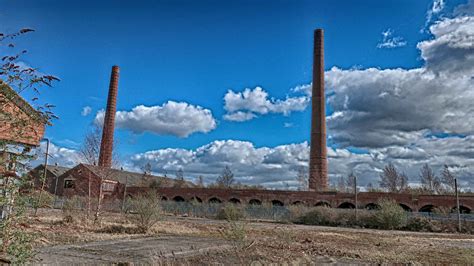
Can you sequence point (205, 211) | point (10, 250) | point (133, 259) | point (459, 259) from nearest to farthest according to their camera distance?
point (10, 250) < point (133, 259) < point (459, 259) < point (205, 211)

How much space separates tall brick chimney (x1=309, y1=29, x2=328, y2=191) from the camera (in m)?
45.3

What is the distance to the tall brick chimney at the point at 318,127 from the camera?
45.3 metres

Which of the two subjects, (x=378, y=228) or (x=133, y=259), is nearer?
(x=133, y=259)

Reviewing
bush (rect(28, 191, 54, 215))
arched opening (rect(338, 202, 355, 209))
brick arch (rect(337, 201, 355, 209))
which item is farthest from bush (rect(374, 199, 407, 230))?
bush (rect(28, 191, 54, 215))

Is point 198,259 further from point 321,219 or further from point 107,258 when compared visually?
point 321,219

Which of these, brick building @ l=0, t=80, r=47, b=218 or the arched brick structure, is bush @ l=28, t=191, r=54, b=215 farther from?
the arched brick structure

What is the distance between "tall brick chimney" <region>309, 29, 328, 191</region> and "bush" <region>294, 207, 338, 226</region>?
34.9ft

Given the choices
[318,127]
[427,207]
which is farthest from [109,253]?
[318,127]

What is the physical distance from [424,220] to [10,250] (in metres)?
31.5

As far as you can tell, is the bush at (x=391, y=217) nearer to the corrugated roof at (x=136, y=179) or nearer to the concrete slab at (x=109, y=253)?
the concrete slab at (x=109, y=253)

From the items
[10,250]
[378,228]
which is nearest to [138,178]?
[378,228]

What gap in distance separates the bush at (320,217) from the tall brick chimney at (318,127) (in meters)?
10.6

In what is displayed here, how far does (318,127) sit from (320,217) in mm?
15528

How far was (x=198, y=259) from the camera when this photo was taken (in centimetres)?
986
